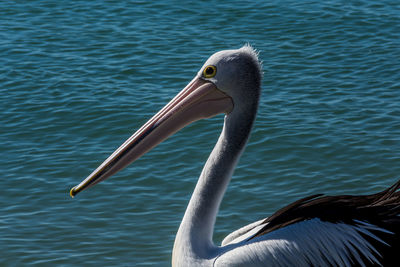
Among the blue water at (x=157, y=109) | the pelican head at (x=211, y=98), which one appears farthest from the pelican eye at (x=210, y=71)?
the blue water at (x=157, y=109)

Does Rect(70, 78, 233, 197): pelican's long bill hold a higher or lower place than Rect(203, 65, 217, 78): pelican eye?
lower

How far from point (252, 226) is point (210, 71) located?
1.00 m

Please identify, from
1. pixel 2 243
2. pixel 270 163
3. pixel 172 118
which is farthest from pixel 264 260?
pixel 270 163

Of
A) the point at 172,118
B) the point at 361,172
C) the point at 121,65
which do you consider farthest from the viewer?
the point at 121,65

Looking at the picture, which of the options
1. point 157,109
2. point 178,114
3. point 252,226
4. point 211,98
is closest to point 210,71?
point 211,98

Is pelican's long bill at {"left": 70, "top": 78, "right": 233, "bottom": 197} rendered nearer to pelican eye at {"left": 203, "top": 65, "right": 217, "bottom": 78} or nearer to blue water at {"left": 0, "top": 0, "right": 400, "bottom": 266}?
pelican eye at {"left": 203, "top": 65, "right": 217, "bottom": 78}

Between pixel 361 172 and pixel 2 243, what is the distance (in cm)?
350

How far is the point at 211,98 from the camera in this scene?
14.8ft

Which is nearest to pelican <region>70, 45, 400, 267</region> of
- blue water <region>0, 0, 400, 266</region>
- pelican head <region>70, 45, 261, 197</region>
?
pelican head <region>70, 45, 261, 197</region>

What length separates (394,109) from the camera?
8820 mm

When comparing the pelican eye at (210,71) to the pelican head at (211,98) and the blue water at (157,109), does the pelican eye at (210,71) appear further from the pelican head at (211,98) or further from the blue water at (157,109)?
the blue water at (157,109)

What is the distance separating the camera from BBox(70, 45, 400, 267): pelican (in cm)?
416

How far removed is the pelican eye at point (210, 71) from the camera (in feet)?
14.6

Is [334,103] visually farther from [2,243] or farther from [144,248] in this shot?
[2,243]
